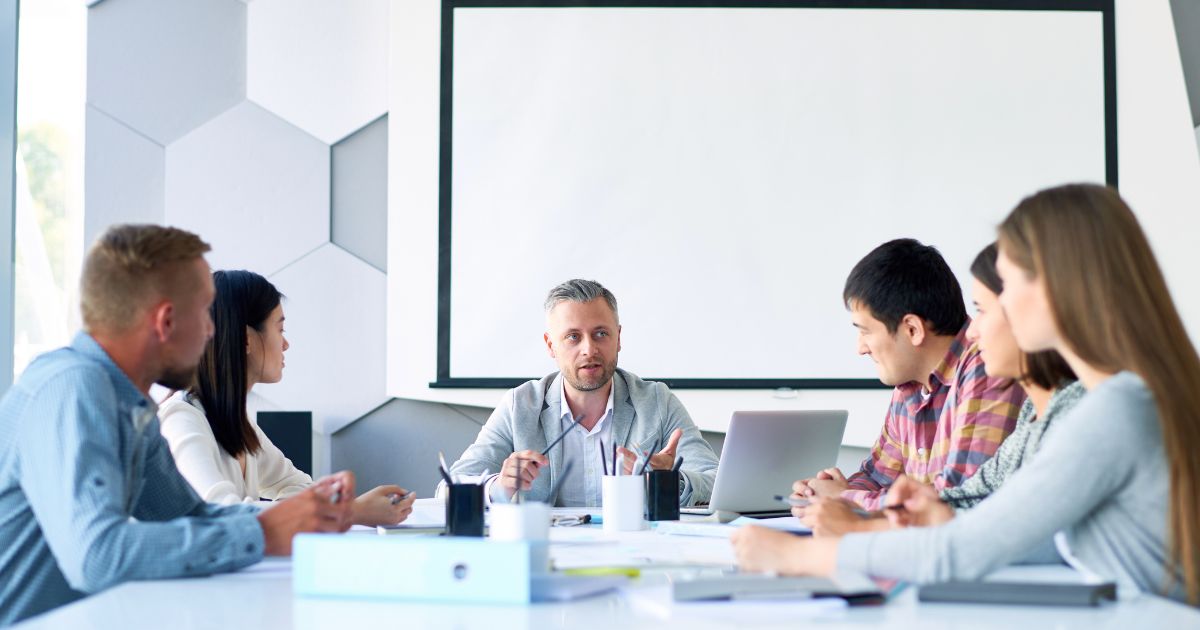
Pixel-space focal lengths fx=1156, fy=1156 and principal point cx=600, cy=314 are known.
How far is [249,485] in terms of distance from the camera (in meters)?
2.68

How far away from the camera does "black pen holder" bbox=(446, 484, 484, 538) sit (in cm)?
198

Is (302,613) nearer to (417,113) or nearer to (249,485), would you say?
(249,485)

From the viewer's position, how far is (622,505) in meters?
2.24

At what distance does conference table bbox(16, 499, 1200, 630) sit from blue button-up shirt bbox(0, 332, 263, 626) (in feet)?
0.20

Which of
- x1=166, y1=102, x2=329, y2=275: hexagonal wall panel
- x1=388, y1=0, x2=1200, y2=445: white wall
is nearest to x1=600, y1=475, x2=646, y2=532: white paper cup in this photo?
x1=388, y1=0, x2=1200, y2=445: white wall

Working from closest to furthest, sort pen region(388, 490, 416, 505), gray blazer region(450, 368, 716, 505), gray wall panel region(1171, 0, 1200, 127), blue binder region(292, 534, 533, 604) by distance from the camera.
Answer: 1. blue binder region(292, 534, 533, 604)
2. pen region(388, 490, 416, 505)
3. gray blazer region(450, 368, 716, 505)
4. gray wall panel region(1171, 0, 1200, 127)

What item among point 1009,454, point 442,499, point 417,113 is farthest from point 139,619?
point 417,113

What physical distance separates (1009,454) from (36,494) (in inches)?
60.0

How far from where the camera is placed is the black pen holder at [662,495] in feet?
7.91

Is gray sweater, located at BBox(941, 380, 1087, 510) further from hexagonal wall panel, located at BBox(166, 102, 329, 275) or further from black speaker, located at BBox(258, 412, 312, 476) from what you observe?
hexagonal wall panel, located at BBox(166, 102, 329, 275)

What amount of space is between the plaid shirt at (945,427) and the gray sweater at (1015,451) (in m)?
0.05

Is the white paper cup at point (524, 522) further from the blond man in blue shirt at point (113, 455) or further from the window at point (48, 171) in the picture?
the window at point (48, 171)

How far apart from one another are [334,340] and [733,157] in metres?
1.67

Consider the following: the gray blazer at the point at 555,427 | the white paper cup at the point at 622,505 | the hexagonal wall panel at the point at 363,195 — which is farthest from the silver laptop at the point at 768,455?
the hexagonal wall panel at the point at 363,195
